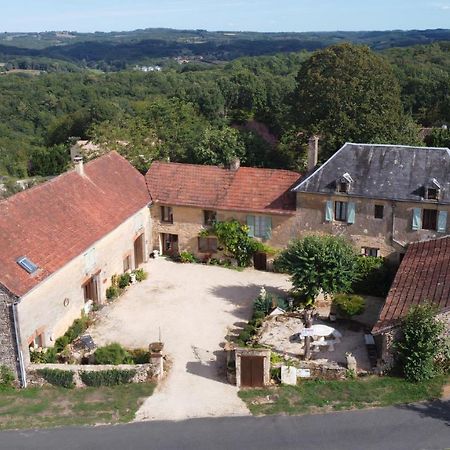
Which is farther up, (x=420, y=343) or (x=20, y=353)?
(x=420, y=343)

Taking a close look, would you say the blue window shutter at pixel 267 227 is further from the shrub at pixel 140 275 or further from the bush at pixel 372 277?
the shrub at pixel 140 275

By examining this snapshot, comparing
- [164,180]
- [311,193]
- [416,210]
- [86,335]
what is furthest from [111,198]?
[416,210]

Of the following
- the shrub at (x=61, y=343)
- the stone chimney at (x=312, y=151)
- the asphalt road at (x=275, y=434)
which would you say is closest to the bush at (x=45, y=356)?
the shrub at (x=61, y=343)

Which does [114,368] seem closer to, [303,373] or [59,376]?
[59,376]

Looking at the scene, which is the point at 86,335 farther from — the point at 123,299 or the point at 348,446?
the point at 348,446

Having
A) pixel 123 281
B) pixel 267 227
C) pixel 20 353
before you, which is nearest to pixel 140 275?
pixel 123 281

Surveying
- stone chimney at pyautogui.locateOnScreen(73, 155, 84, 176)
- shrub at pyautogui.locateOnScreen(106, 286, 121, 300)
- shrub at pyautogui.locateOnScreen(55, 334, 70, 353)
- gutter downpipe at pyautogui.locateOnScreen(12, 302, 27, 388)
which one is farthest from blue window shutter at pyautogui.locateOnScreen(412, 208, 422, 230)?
gutter downpipe at pyautogui.locateOnScreen(12, 302, 27, 388)
